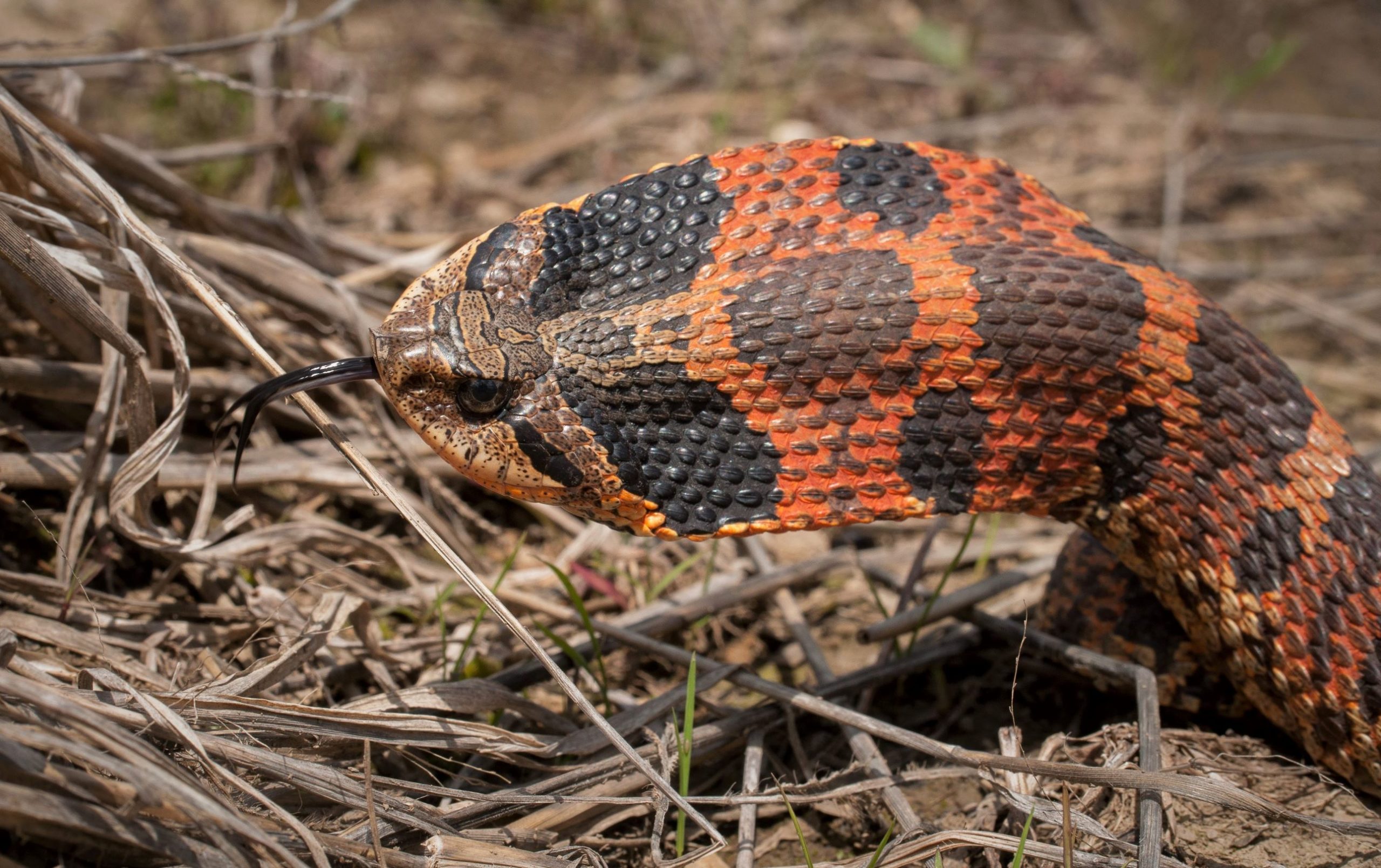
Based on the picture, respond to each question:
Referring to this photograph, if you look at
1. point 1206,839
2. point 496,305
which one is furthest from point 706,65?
point 1206,839

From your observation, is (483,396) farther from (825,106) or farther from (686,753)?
(825,106)

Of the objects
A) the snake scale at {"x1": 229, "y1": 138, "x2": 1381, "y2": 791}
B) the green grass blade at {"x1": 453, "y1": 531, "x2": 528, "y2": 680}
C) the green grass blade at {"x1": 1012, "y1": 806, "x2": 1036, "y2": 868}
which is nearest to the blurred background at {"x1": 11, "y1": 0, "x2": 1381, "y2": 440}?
the green grass blade at {"x1": 453, "y1": 531, "x2": 528, "y2": 680}

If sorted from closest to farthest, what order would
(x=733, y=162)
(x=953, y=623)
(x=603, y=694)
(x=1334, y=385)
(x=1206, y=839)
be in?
1. (x=733, y=162)
2. (x=1206, y=839)
3. (x=603, y=694)
4. (x=953, y=623)
5. (x=1334, y=385)

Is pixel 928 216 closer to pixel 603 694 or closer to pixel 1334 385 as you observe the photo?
pixel 603 694

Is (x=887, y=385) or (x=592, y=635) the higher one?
(x=887, y=385)

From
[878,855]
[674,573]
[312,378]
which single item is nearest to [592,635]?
[674,573]

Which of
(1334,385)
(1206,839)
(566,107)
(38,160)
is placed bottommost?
(1206,839)
